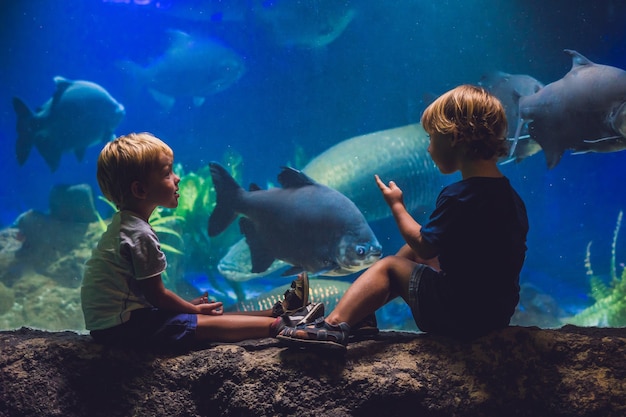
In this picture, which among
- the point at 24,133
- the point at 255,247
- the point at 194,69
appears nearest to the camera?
the point at 255,247

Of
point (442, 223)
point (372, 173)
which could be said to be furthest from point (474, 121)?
point (372, 173)

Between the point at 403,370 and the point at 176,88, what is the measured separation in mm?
9551

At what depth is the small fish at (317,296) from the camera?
395 cm

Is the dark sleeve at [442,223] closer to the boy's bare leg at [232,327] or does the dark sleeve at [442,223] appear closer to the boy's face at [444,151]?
the boy's face at [444,151]

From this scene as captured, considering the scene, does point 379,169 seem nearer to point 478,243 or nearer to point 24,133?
point 478,243

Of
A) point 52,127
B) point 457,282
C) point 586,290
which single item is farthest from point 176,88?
point 457,282

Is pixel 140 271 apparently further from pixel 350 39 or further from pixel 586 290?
pixel 350 39

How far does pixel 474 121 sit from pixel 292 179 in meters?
2.01

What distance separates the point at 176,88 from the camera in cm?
982

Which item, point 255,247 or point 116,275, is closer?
point 116,275

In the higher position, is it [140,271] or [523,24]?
[523,24]

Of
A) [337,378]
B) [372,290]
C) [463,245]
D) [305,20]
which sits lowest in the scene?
[337,378]

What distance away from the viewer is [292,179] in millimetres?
3441

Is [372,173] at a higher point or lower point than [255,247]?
higher
